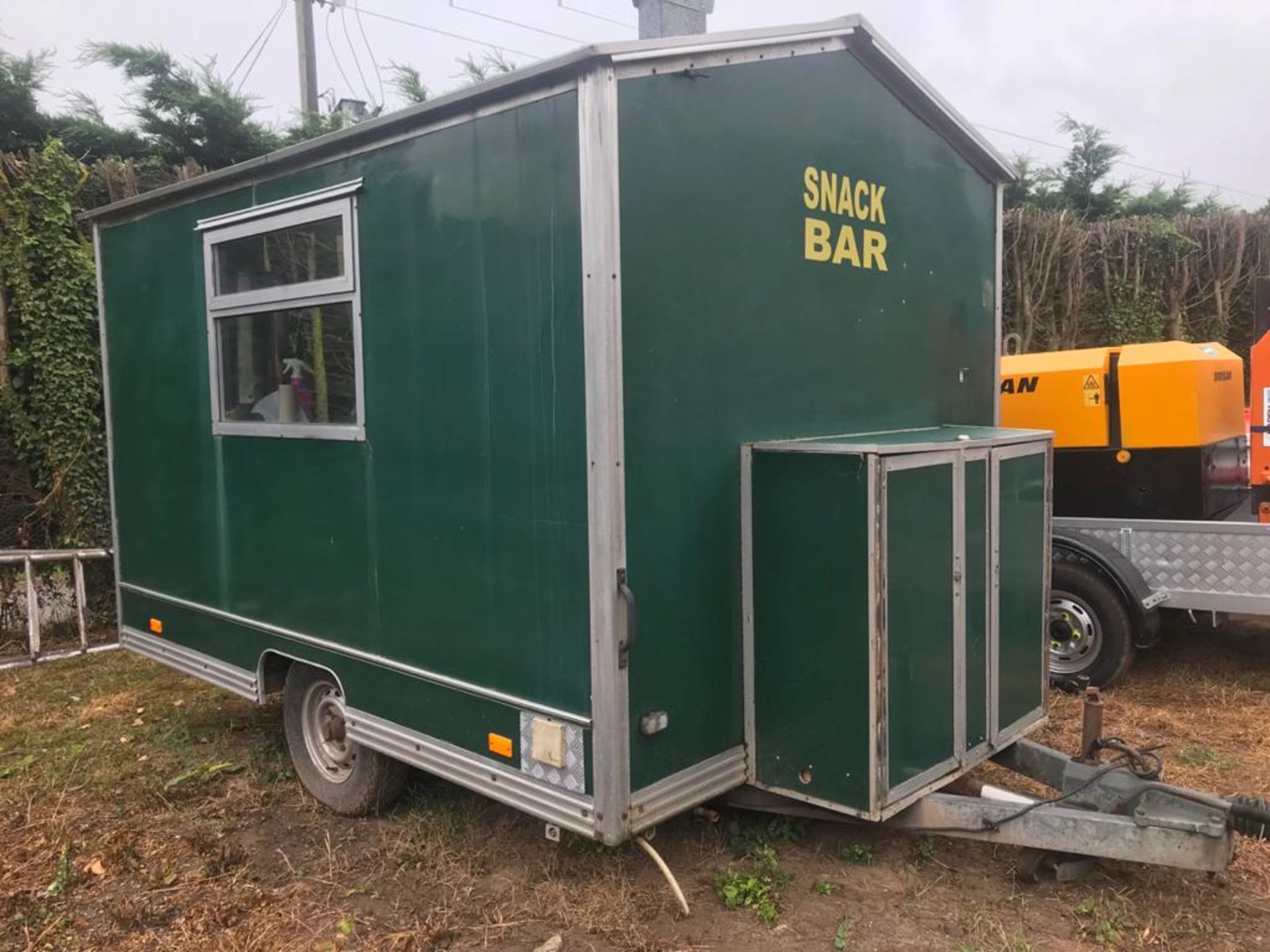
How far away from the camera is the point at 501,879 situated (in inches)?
142

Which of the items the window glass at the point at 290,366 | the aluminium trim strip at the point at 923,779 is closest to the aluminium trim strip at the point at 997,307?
the aluminium trim strip at the point at 923,779

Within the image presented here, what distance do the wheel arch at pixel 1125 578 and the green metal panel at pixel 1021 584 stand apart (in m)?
1.39

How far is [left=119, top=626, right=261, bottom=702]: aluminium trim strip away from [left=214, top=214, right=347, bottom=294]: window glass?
1.74 meters

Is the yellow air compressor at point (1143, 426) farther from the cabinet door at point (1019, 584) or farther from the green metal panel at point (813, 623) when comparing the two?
the green metal panel at point (813, 623)

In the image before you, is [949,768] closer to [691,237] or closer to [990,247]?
[691,237]

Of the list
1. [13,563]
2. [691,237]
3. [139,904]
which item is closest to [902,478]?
[691,237]

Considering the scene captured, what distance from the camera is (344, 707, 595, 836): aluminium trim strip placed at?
3115 mm

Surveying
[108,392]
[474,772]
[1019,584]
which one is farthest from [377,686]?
[108,392]

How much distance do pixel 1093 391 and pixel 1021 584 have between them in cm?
227

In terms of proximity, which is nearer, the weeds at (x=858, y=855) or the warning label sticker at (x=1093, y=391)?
the weeds at (x=858, y=855)

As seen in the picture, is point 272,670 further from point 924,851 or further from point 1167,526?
point 1167,526

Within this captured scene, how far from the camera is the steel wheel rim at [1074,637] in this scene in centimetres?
553

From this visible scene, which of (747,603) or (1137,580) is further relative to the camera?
(1137,580)

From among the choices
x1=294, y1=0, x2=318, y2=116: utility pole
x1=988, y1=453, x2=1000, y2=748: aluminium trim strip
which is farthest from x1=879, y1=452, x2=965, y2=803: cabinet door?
x1=294, y1=0, x2=318, y2=116: utility pole
